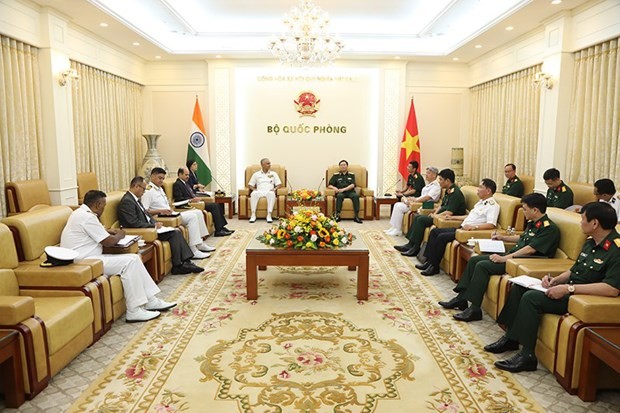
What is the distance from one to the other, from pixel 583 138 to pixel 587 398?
4.94 metres

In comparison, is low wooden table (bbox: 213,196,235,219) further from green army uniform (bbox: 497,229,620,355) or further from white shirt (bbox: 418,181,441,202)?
green army uniform (bbox: 497,229,620,355)

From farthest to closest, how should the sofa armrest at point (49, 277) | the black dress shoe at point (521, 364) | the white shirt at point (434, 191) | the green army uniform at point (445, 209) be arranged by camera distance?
the white shirt at point (434, 191) < the green army uniform at point (445, 209) < the sofa armrest at point (49, 277) < the black dress shoe at point (521, 364)

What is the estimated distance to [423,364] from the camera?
12.0 ft

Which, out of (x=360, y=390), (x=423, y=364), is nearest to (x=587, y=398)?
(x=423, y=364)

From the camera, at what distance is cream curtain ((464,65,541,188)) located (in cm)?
832

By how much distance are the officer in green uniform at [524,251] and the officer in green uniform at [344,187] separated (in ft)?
17.6

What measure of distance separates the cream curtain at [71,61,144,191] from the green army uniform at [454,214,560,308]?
6.78 metres

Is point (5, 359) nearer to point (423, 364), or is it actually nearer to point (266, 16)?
point (423, 364)

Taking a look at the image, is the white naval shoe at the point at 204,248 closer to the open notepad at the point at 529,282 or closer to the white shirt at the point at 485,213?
the white shirt at the point at 485,213

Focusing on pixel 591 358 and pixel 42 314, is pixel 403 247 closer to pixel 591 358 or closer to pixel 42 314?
pixel 591 358


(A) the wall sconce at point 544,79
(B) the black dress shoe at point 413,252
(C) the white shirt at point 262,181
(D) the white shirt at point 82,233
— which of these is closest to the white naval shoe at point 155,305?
(D) the white shirt at point 82,233

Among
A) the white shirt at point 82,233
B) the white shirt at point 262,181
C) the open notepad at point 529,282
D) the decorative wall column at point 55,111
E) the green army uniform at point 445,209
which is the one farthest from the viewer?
the white shirt at point 262,181

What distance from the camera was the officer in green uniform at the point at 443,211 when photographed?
6688 millimetres

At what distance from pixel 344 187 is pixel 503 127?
11.6 feet
